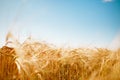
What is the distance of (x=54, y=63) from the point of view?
0.98 m

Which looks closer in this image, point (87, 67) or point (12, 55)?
point (12, 55)

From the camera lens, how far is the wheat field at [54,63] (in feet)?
3.00

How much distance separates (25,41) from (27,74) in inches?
6.2

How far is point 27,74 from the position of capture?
903 millimetres

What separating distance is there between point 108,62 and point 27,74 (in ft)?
1.05

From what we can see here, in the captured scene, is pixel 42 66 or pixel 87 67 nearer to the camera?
pixel 42 66

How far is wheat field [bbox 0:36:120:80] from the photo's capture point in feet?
3.00

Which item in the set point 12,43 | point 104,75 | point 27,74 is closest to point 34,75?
point 27,74

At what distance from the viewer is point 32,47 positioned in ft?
3.34

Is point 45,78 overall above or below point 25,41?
below

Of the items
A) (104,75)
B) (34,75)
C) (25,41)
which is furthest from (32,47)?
(104,75)

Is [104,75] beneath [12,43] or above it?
beneath

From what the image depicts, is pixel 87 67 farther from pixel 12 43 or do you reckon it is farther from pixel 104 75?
pixel 12 43

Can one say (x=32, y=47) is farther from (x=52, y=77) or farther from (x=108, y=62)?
(x=108, y=62)
